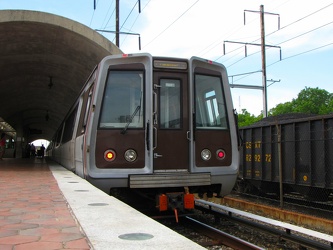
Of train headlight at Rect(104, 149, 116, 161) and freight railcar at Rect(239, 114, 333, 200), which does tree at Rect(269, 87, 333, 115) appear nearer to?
freight railcar at Rect(239, 114, 333, 200)

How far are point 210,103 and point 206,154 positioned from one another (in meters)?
1.00

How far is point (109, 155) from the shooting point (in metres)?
6.24

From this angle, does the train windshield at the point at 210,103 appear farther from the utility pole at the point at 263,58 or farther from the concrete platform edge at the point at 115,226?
the utility pole at the point at 263,58

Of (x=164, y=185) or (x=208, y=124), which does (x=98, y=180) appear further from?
(x=208, y=124)

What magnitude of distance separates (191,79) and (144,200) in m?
2.46

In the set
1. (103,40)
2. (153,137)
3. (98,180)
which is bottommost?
(98,180)

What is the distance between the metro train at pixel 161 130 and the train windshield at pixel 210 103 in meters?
0.02

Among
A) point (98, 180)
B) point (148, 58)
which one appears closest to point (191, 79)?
point (148, 58)

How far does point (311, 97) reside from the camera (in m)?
78.3

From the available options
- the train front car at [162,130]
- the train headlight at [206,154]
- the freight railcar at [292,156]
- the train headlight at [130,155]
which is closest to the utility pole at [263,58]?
the freight railcar at [292,156]

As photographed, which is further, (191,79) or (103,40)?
(103,40)

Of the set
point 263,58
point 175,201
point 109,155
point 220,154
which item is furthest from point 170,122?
point 263,58

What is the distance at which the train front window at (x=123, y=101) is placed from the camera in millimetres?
6402

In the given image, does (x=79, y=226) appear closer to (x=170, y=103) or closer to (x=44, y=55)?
(x=170, y=103)
